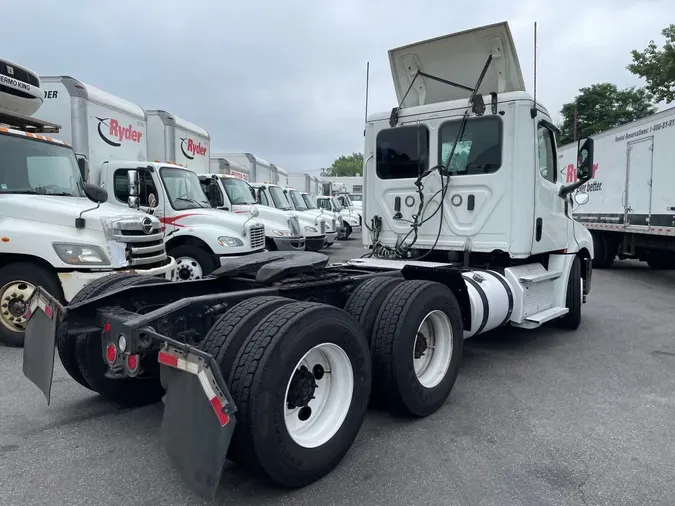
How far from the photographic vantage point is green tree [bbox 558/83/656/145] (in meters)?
37.7

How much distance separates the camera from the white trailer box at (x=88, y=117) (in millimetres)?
8242

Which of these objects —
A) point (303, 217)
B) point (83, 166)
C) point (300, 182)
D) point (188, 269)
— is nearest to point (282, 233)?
point (188, 269)

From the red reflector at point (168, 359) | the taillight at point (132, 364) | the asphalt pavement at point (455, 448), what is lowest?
the asphalt pavement at point (455, 448)

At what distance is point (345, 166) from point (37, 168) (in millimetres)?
104846

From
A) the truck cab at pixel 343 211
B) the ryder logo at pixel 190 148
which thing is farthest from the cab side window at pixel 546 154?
the truck cab at pixel 343 211

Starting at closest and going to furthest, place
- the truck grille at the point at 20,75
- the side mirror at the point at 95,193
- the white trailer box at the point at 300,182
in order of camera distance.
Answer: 1. the side mirror at the point at 95,193
2. the truck grille at the point at 20,75
3. the white trailer box at the point at 300,182

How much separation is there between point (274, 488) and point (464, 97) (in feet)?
15.9

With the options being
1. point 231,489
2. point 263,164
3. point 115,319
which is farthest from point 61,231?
point 263,164

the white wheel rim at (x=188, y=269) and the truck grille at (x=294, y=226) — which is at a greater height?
the truck grille at (x=294, y=226)

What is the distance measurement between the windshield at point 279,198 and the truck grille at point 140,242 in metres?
9.72

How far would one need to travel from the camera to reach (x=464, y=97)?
19.7 ft

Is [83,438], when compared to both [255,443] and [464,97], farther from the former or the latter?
[464,97]

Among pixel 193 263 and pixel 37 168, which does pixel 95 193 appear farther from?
pixel 193 263

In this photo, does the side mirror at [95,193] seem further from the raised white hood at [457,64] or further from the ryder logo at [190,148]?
the ryder logo at [190,148]
